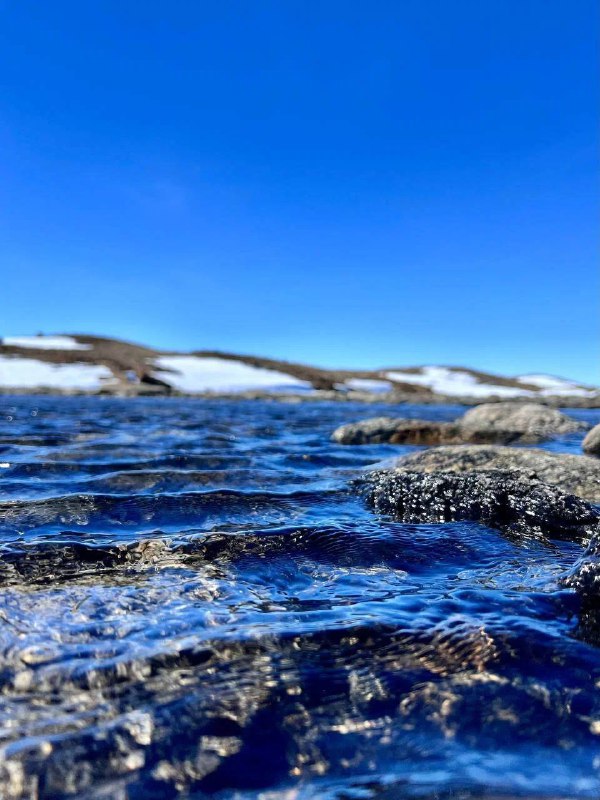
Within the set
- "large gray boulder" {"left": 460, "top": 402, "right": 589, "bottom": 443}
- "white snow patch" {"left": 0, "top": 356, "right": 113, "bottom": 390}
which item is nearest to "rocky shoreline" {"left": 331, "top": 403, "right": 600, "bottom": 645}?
"large gray boulder" {"left": 460, "top": 402, "right": 589, "bottom": 443}

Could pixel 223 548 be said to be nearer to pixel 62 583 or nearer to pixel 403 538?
pixel 62 583

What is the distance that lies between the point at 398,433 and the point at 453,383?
67.5 metres

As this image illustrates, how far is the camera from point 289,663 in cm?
222

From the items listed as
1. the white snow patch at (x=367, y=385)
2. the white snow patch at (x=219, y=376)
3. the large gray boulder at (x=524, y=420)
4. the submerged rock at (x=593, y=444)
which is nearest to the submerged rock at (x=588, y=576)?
the submerged rock at (x=593, y=444)

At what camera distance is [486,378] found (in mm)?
82938

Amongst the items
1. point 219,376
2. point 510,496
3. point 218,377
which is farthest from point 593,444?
point 219,376

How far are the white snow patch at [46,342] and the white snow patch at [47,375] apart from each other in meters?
10.4

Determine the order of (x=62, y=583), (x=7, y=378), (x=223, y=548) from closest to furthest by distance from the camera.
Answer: (x=62, y=583) < (x=223, y=548) < (x=7, y=378)

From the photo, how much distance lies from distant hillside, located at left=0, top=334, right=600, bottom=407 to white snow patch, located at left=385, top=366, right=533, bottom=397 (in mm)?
113

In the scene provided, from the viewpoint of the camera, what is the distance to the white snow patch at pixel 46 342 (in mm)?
70562

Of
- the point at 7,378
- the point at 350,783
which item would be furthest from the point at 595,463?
the point at 7,378

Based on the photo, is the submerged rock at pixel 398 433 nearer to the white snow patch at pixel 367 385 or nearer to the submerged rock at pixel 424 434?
the submerged rock at pixel 424 434

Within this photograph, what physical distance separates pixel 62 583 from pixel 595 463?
20.1 ft

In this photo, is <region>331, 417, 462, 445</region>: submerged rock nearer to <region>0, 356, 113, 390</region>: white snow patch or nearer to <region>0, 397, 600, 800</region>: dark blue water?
<region>0, 397, 600, 800</region>: dark blue water
